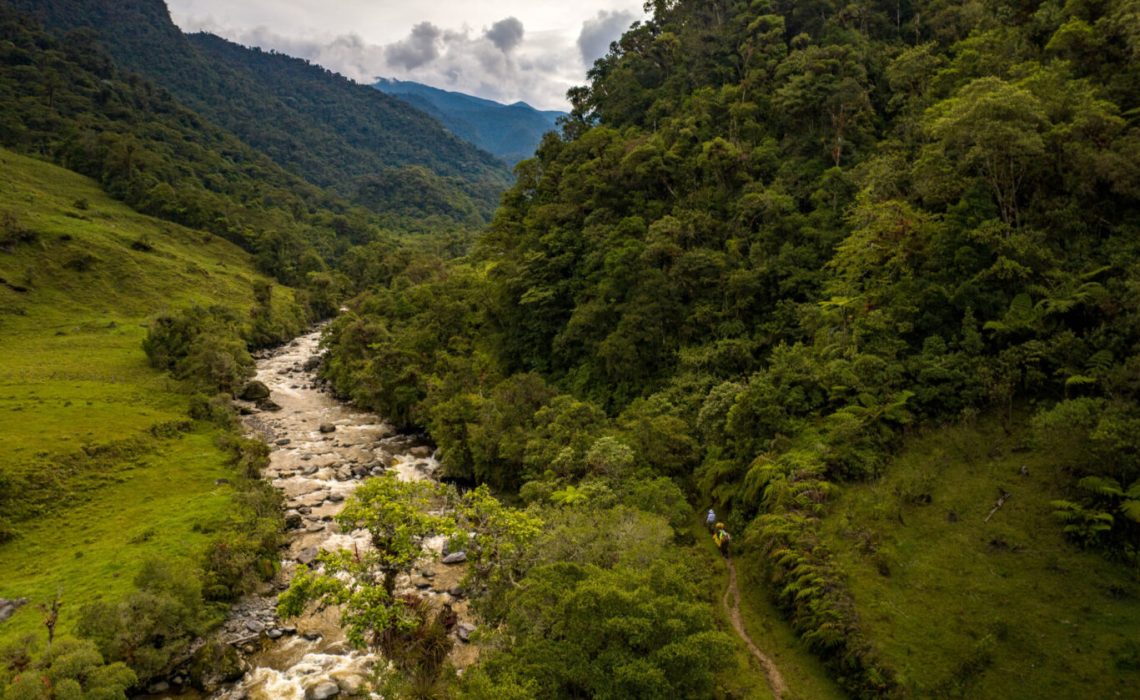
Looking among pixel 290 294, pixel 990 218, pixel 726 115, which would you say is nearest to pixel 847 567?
pixel 990 218

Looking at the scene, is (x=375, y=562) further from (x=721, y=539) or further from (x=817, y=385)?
(x=817, y=385)

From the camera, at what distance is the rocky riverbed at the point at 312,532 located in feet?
69.0

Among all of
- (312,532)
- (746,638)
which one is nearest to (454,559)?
(312,532)

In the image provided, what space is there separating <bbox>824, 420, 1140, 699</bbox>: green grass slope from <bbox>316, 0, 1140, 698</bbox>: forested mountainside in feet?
0.23

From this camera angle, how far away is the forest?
49.2ft

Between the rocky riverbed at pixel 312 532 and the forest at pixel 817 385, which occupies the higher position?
the forest at pixel 817 385

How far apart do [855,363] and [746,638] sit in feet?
42.6

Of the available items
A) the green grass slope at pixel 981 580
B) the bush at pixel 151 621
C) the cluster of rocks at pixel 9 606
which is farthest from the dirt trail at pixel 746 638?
the cluster of rocks at pixel 9 606

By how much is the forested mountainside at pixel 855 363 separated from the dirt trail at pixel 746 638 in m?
1.32

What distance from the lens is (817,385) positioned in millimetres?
25547

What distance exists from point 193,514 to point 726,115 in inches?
1976

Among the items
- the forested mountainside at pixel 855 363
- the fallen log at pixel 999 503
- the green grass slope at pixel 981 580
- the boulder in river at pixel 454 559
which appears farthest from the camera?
the boulder in river at pixel 454 559

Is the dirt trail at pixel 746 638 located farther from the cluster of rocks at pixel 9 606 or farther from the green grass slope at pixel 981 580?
the cluster of rocks at pixel 9 606

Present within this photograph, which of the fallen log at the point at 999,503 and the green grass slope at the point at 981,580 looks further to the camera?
the fallen log at the point at 999,503
